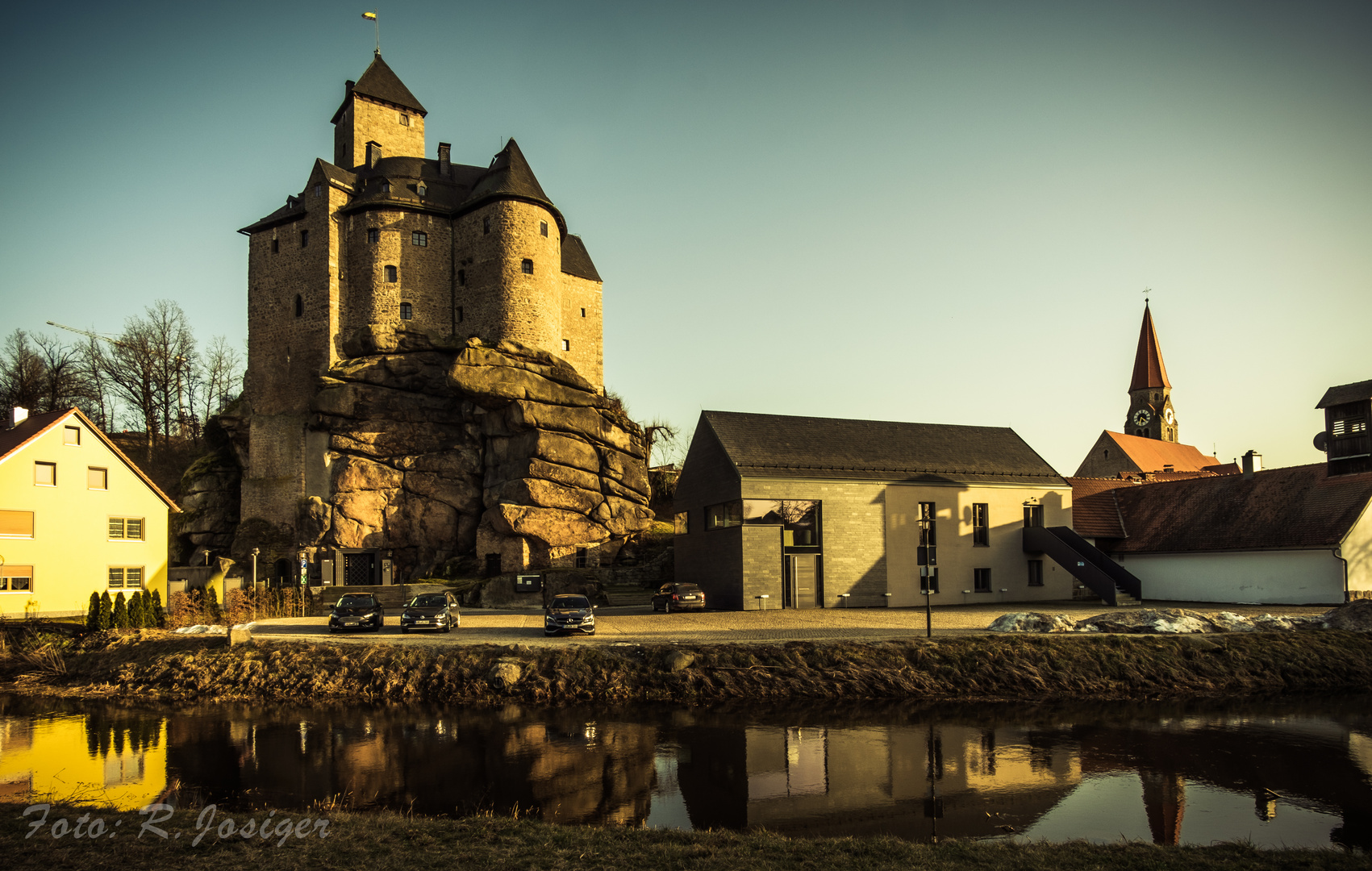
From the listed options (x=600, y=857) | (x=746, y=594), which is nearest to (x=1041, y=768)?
(x=600, y=857)

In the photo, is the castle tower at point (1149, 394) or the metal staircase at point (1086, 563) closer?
the metal staircase at point (1086, 563)

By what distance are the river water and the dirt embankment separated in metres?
1.16

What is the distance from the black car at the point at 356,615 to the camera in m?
28.9

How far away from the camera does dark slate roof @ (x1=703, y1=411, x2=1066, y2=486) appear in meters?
37.7

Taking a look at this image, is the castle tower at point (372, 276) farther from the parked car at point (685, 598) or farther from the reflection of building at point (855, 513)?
the parked car at point (685, 598)

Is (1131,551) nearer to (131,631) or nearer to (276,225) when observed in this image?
(131,631)

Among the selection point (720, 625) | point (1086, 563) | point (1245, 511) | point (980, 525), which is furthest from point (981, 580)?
point (720, 625)

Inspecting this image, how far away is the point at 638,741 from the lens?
17.3m

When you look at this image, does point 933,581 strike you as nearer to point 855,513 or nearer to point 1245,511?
point 855,513

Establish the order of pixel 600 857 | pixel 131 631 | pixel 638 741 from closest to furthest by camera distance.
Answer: pixel 600 857 < pixel 638 741 < pixel 131 631

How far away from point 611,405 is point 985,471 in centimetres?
2403

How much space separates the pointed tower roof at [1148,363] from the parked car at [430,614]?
8767 cm

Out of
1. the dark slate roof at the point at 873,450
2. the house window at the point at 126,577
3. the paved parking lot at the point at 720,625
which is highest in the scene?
the dark slate roof at the point at 873,450

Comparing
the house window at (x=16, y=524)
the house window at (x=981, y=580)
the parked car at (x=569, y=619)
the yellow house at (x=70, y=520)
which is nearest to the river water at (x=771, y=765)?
the parked car at (x=569, y=619)
